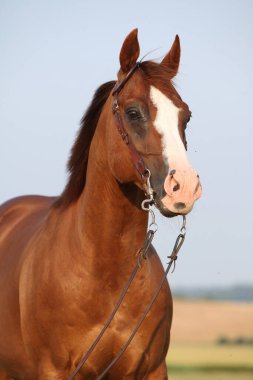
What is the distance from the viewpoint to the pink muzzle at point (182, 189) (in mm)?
5055

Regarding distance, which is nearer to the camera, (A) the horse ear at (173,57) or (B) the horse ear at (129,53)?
(B) the horse ear at (129,53)

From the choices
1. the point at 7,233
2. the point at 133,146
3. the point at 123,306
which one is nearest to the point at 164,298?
the point at 123,306

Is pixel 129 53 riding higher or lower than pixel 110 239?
higher

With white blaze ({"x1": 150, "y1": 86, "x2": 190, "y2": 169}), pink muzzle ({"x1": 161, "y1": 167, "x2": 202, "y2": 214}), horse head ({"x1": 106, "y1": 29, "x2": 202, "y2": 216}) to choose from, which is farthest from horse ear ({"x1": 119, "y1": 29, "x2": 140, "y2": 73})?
pink muzzle ({"x1": 161, "y1": 167, "x2": 202, "y2": 214})

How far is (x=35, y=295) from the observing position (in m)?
6.09

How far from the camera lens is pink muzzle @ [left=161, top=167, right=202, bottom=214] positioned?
5.05m

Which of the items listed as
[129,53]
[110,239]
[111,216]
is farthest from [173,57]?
[110,239]

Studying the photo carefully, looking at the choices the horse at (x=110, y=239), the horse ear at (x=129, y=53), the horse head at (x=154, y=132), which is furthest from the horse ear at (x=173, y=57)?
the horse ear at (x=129, y=53)

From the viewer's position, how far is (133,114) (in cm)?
550

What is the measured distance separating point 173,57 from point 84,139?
784 mm

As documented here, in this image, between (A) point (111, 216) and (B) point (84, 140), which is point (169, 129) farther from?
(B) point (84, 140)

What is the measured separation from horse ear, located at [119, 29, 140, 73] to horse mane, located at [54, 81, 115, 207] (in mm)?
352

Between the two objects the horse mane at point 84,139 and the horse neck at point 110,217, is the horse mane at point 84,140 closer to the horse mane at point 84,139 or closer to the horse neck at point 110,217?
the horse mane at point 84,139

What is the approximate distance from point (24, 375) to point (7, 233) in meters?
1.45
